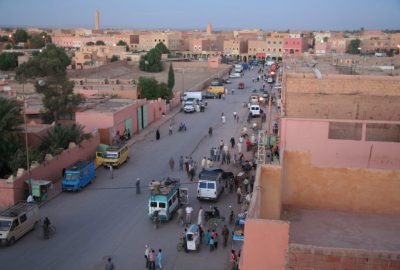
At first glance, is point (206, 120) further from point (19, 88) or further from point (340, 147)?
point (340, 147)

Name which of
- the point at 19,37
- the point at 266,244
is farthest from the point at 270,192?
the point at 19,37

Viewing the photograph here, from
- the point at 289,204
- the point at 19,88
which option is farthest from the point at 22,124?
the point at 19,88

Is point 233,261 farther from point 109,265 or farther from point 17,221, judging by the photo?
point 17,221

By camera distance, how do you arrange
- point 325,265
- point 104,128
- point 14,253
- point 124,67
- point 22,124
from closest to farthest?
point 325,265, point 14,253, point 22,124, point 104,128, point 124,67

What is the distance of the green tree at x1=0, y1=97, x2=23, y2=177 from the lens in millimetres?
17984

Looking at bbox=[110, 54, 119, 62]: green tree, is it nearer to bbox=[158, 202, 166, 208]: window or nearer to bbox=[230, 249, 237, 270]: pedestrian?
bbox=[158, 202, 166, 208]: window

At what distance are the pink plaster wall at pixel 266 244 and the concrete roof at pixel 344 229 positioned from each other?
728 mm

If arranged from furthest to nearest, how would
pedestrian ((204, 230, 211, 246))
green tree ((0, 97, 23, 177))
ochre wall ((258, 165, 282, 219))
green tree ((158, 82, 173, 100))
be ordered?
1. green tree ((158, 82, 173, 100))
2. green tree ((0, 97, 23, 177))
3. pedestrian ((204, 230, 211, 246))
4. ochre wall ((258, 165, 282, 219))

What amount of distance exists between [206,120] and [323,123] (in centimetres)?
1884

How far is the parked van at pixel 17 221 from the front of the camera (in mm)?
12930

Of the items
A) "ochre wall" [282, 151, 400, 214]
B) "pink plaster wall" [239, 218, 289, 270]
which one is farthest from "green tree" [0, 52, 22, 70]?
"pink plaster wall" [239, 218, 289, 270]

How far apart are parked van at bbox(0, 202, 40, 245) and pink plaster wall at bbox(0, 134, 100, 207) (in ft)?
5.19

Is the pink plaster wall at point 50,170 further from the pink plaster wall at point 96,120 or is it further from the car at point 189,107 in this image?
the car at point 189,107

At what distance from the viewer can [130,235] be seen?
1386 centimetres
